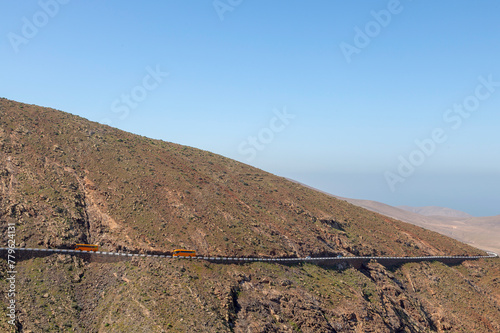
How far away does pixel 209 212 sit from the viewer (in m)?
55.9

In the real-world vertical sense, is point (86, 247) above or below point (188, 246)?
below

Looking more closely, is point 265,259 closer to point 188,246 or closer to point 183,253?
point 188,246

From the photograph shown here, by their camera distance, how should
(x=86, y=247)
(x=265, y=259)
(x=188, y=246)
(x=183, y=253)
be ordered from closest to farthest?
1. (x=86, y=247)
2. (x=183, y=253)
3. (x=188, y=246)
4. (x=265, y=259)

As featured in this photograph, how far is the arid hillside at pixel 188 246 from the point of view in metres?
38.7

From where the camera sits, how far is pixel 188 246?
47.7 meters

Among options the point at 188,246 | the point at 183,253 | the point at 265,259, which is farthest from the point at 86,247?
the point at 265,259

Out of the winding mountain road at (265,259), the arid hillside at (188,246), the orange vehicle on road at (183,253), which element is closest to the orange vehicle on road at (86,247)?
the winding mountain road at (265,259)

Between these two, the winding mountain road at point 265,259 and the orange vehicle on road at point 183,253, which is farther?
the orange vehicle on road at point 183,253

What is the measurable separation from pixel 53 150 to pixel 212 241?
27.5 m

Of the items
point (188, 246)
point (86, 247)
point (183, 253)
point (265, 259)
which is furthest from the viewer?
point (265, 259)

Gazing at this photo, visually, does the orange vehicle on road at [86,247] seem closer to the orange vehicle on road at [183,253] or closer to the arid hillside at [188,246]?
the arid hillside at [188,246]

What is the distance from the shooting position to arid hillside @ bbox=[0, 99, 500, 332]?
1522 inches

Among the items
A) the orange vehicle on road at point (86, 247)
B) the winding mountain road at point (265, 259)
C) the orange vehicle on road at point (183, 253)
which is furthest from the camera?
the orange vehicle on road at point (183, 253)

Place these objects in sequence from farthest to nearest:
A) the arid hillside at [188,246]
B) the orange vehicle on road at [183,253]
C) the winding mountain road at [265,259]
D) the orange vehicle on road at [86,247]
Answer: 1. the orange vehicle on road at [183,253]
2. the orange vehicle on road at [86,247]
3. the winding mountain road at [265,259]
4. the arid hillside at [188,246]
